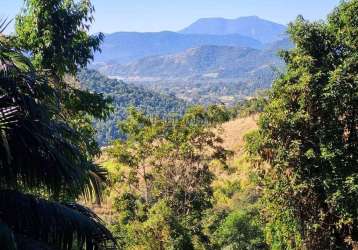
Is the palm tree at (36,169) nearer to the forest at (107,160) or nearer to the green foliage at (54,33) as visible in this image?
the forest at (107,160)

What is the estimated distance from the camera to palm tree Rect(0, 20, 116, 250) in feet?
15.2

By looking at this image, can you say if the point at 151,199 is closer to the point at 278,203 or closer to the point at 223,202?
the point at 223,202

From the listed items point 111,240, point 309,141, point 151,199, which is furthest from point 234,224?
point 111,240

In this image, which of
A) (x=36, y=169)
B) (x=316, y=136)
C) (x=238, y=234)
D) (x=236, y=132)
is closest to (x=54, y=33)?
(x=36, y=169)

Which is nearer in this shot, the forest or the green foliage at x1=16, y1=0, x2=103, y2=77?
the forest

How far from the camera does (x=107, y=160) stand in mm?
14383

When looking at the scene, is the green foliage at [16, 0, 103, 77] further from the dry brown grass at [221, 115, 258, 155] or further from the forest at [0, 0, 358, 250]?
the dry brown grass at [221, 115, 258, 155]

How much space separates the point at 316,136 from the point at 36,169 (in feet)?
30.8

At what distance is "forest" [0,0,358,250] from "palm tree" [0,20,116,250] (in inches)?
0.4

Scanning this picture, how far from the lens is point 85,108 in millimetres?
10047

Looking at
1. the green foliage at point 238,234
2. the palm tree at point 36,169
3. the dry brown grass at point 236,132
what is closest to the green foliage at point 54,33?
the palm tree at point 36,169

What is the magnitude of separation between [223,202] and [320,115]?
67.3ft

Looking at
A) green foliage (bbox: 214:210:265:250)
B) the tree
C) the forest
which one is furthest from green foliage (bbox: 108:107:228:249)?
the tree

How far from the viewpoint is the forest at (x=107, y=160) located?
15.8 feet
